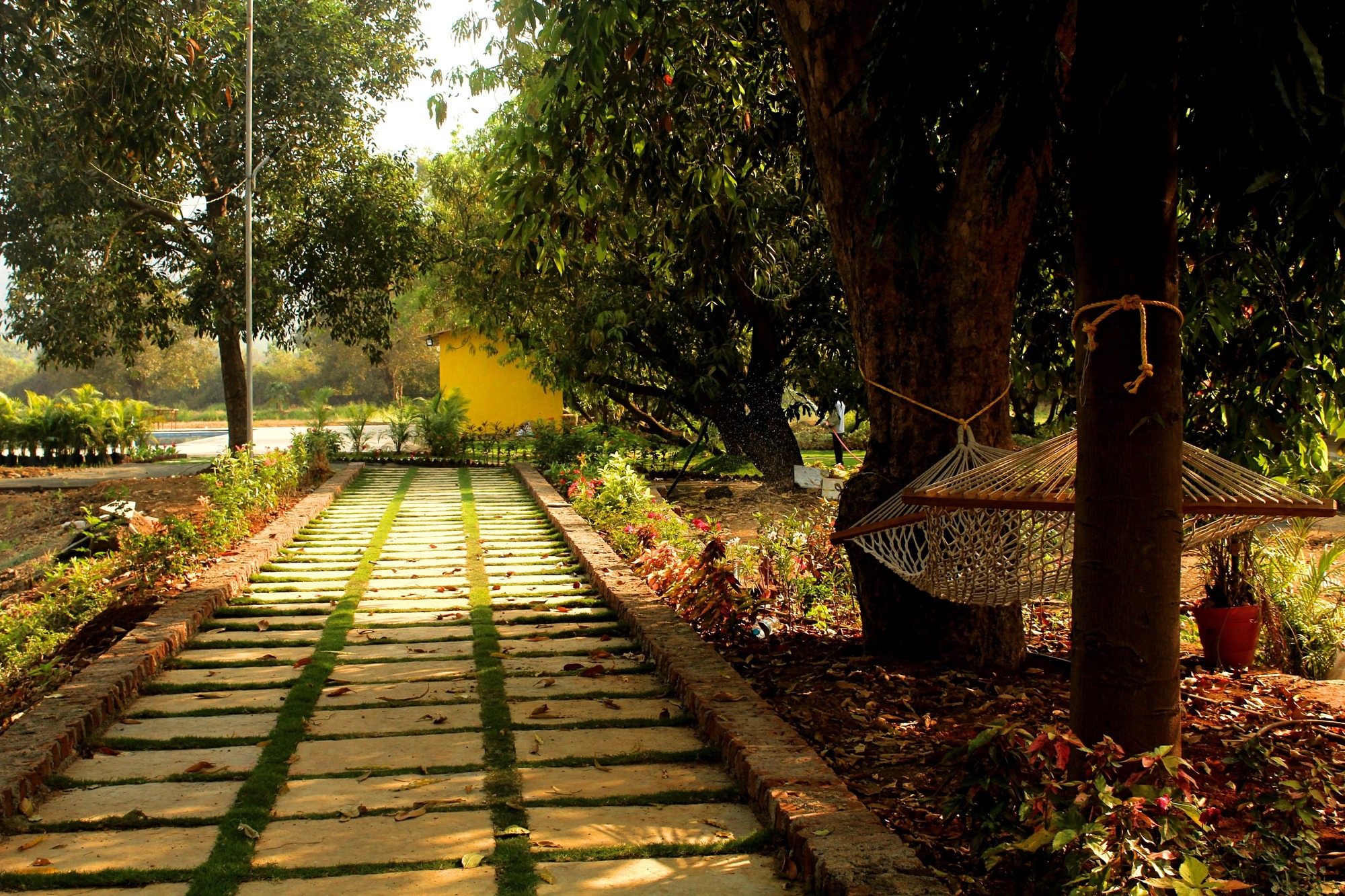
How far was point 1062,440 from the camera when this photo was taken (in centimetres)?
355

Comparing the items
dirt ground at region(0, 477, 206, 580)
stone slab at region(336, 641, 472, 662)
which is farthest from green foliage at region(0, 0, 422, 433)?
stone slab at region(336, 641, 472, 662)

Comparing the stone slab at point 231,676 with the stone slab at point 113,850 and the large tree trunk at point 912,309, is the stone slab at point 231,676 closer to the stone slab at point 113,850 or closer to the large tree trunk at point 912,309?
the stone slab at point 113,850

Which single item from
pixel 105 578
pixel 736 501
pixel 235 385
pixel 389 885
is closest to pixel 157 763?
pixel 389 885

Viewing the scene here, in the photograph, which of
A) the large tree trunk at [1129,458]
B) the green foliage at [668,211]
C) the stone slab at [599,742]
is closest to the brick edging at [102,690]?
the stone slab at [599,742]

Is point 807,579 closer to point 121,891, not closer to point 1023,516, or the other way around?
point 1023,516

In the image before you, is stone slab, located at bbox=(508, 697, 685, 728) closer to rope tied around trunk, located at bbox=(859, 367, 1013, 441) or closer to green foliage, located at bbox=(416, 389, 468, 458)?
rope tied around trunk, located at bbox=(859, 367, 1013, 441)

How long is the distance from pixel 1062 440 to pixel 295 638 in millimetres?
3816

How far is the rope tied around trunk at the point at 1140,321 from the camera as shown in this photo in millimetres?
2527

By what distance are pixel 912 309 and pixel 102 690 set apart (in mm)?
3546

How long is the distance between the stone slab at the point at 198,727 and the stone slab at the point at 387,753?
32 centimetres

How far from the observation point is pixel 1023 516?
3650 mm

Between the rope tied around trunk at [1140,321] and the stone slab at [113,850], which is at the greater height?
the rope tied around trunk at [1140,321]

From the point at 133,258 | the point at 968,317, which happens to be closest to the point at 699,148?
the point at 968,317

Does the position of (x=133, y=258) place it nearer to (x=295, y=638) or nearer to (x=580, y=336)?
(x=580, y=336)
